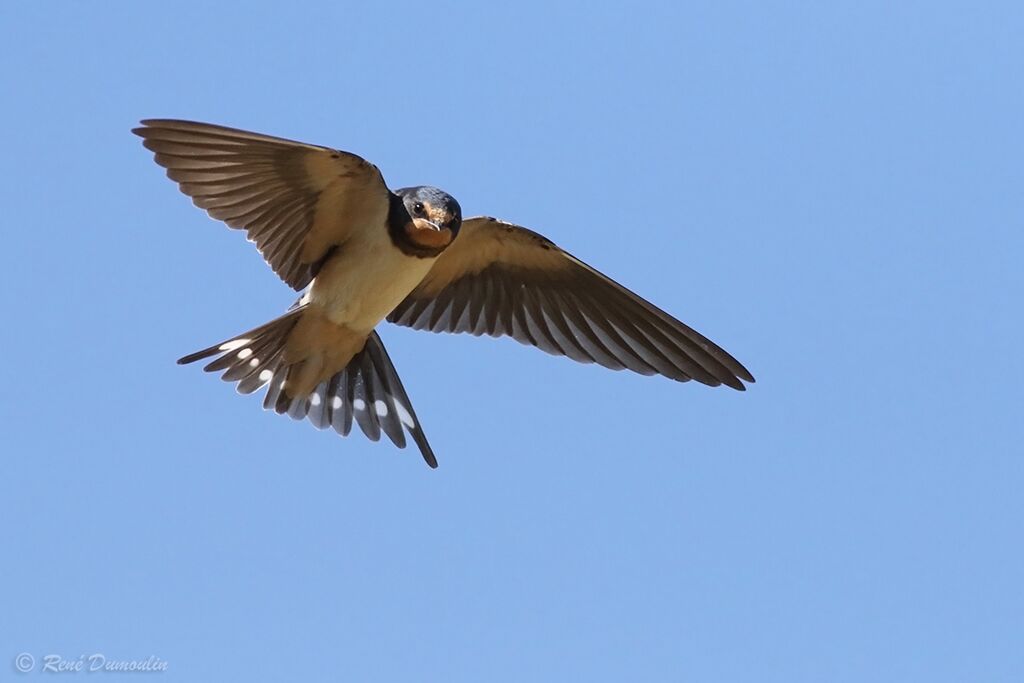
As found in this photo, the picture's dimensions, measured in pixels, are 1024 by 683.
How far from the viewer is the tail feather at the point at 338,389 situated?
566 cm

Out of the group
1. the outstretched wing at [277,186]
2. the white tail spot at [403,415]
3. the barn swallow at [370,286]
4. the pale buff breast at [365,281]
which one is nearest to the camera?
the outstretched wing at [277,186]

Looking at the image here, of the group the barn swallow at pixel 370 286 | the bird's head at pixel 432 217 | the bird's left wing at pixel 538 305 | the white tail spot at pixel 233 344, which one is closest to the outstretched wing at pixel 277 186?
the barn swallow at pixel 370 286

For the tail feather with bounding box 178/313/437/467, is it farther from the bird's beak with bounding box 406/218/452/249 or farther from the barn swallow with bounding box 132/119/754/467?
the bird's beak with bounding box 406/218/452/249

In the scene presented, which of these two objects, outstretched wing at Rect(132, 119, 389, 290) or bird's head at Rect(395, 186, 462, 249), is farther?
bird's head at Rect(395, 186, 462, 249)

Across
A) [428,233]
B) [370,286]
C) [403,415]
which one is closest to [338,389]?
[403,415]

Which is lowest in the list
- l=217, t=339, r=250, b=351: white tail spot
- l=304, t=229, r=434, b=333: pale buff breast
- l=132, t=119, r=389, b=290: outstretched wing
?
l=217, t=339, r=250, b=351: white tail spot

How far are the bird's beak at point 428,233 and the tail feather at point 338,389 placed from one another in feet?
1.61

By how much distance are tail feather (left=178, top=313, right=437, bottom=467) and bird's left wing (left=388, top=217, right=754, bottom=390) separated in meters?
0.29

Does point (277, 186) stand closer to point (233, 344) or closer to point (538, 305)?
point (233, 344)

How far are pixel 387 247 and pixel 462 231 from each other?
404 millimetres

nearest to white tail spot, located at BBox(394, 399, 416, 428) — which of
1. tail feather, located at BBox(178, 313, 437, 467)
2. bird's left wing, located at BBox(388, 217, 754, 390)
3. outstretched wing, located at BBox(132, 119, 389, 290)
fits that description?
tail feather, located at BBox(178, 313, 437, 467)

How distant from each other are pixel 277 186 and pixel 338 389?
813 millimetres

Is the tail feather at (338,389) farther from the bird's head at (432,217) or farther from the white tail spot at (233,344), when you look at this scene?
the bird's head at (432,217)

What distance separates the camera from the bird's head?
18.0 feet
